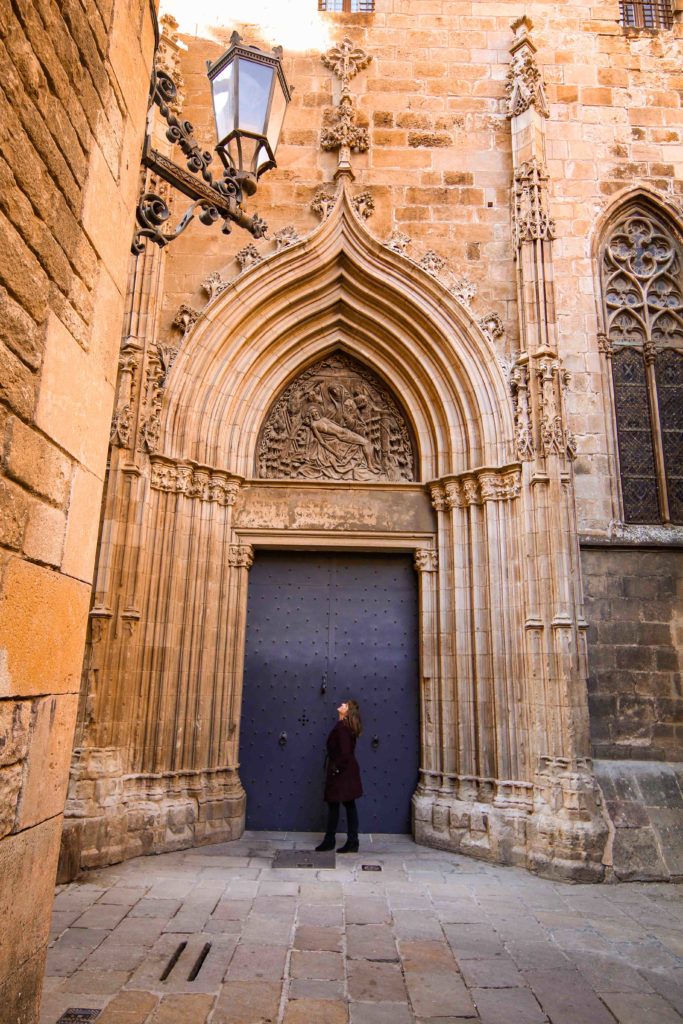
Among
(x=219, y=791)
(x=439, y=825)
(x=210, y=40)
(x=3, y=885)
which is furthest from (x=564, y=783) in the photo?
(x=210, y=40)

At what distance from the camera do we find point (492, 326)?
7859mm

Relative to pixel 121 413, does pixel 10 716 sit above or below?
below

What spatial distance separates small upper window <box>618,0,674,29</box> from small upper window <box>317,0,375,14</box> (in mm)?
3458

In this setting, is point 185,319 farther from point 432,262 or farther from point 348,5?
point 348,5

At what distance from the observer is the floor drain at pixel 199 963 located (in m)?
3.84

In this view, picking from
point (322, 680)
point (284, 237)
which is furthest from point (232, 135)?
point (322, 680)

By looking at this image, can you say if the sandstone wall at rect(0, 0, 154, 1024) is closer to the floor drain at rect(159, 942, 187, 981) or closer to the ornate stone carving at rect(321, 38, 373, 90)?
the floor drain at rect(159, 942, 187, 981)

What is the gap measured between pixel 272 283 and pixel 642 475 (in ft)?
15.4

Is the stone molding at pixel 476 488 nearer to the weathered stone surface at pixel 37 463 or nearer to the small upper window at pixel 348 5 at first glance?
the weathered stone surface at pixel 37 463

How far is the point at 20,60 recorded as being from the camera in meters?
2.16

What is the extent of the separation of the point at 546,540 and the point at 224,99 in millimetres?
4767

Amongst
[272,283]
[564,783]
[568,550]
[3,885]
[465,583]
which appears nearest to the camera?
[3,885]

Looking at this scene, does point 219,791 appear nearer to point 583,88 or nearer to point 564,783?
point 564,783

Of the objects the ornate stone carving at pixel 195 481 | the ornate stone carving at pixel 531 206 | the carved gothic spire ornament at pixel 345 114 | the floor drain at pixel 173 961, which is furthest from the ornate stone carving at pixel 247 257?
the floor drain at pixel 173 961
